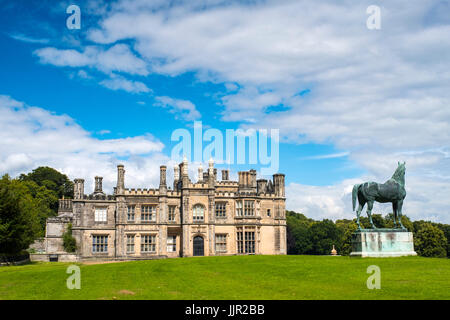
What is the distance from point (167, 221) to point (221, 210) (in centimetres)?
689

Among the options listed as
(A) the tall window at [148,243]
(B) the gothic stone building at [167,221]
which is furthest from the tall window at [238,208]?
(A) the tall window at [148,243]

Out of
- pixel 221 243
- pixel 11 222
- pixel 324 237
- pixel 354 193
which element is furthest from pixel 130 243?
pixel 324 237

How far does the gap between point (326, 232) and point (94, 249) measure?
173ft

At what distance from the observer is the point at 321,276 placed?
929 inches

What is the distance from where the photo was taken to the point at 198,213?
5500 centimetres

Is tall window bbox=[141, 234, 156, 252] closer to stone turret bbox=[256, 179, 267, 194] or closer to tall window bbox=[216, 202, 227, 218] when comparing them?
tall window bbox=[216, 202, 227, 218]

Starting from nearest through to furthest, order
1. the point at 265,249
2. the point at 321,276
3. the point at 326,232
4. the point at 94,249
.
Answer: the point at 321,276
the point at 94,249
the point at 265,249
the point at 326,232

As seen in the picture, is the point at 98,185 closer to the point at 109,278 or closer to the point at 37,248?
the point at 37,248

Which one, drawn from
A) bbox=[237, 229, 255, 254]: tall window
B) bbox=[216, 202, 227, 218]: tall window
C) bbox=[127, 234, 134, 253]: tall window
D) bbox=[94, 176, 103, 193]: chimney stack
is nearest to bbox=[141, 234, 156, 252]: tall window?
bbox=[127, 234, 134, 253]: tall window

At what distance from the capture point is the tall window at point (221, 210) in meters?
56.7

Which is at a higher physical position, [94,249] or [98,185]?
[98,185]

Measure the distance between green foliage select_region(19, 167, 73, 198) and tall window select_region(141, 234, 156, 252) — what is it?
151 feet

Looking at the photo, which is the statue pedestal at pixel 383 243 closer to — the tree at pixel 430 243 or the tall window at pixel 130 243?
the tall window at pixel 130 243
